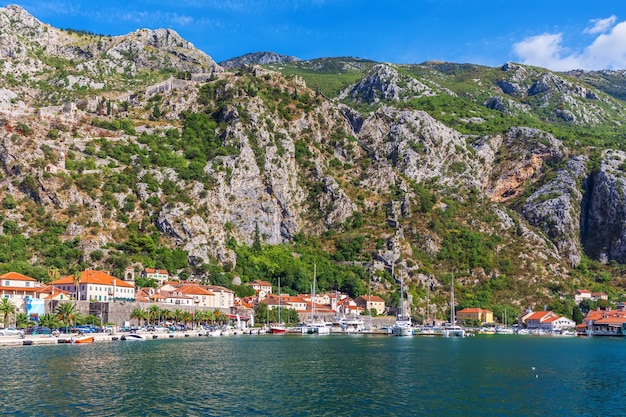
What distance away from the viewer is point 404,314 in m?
145

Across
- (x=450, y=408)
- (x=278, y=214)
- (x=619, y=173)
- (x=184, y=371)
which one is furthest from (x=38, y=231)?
(x=619, y=173)

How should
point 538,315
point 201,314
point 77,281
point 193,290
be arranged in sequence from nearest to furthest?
point 77,281
point 201,314
point 193,290
point 538,315

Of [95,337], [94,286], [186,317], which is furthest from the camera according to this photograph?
[186,317]

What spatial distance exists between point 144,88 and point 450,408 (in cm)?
18081

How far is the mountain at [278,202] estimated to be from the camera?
127625 millimetres

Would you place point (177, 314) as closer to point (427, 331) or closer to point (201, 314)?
point (201, 314)

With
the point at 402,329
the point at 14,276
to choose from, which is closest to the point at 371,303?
the point at 402,329

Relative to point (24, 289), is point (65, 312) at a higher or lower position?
lower

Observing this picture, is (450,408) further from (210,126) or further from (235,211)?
(210,126)

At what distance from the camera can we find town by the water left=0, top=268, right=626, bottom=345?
303 ft

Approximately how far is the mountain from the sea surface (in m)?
58.7

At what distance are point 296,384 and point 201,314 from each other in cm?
7527

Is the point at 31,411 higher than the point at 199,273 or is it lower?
lower

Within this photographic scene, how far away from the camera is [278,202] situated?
16200 cm
